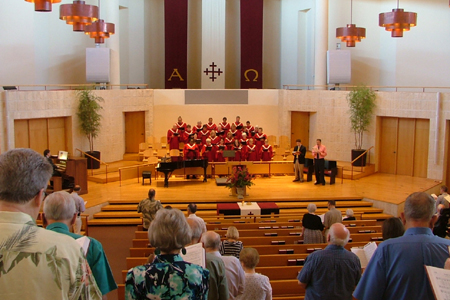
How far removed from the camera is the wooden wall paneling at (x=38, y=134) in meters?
15.8

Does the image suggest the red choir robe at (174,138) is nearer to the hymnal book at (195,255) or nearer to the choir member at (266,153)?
the choir member at (266,153)

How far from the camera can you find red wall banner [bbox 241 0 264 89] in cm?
2222

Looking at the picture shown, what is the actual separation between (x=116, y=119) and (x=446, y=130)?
11416mm

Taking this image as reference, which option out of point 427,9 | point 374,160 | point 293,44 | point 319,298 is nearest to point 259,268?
point 319,298

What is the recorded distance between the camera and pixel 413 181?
16344 mm

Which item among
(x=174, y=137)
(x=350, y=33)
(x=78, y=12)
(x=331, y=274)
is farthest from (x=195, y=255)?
(x=350, y=33)

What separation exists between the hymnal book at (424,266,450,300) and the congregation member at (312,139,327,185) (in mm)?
12797

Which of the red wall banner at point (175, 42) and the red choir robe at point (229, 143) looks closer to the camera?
the red choir robe at point (229, 143)

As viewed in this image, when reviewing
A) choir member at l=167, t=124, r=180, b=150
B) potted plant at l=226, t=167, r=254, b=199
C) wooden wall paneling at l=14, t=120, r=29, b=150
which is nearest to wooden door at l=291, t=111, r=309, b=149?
choir member at l=167, t=124, r=180, b=150

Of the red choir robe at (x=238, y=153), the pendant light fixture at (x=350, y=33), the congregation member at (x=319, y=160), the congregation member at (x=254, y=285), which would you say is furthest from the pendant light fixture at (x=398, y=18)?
the congregation member at (x=254, y=285)

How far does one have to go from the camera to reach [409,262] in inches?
108

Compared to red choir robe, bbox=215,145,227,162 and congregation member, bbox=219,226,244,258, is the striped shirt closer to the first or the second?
congregation member, bbox=219,226,244,258

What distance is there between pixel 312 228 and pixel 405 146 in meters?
10.4

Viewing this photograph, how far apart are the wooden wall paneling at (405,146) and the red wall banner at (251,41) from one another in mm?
6960
